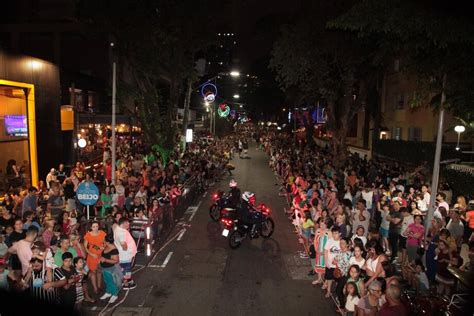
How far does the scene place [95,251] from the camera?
805 cm

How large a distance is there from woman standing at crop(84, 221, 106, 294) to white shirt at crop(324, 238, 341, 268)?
471 cm

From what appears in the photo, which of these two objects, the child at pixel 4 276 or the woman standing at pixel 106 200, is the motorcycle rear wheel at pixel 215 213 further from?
the child at pixel 4 276

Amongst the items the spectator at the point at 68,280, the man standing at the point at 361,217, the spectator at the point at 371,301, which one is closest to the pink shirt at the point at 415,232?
the man standing at the point at 361,217

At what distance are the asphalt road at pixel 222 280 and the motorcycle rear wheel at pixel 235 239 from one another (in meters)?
0.18

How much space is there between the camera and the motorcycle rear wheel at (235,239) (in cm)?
1159

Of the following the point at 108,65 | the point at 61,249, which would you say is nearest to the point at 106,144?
the point at 108,65

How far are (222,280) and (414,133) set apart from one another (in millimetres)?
22911

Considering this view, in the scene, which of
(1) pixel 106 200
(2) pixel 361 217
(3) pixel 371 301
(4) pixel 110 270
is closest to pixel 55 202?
(1) pixel 106 200

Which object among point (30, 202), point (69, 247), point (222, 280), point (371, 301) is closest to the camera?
point (371, 301)

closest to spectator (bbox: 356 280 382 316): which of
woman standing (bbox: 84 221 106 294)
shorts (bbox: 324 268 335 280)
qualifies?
shorts (bbox: 324 268 335 280)

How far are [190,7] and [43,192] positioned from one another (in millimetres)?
12397

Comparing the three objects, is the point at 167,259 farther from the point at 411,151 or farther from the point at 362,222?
the point at 411,151

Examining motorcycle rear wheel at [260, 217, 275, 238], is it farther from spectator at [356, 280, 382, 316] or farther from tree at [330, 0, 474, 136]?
spectator at [356, 280, 382, 316]

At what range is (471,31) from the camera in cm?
784
